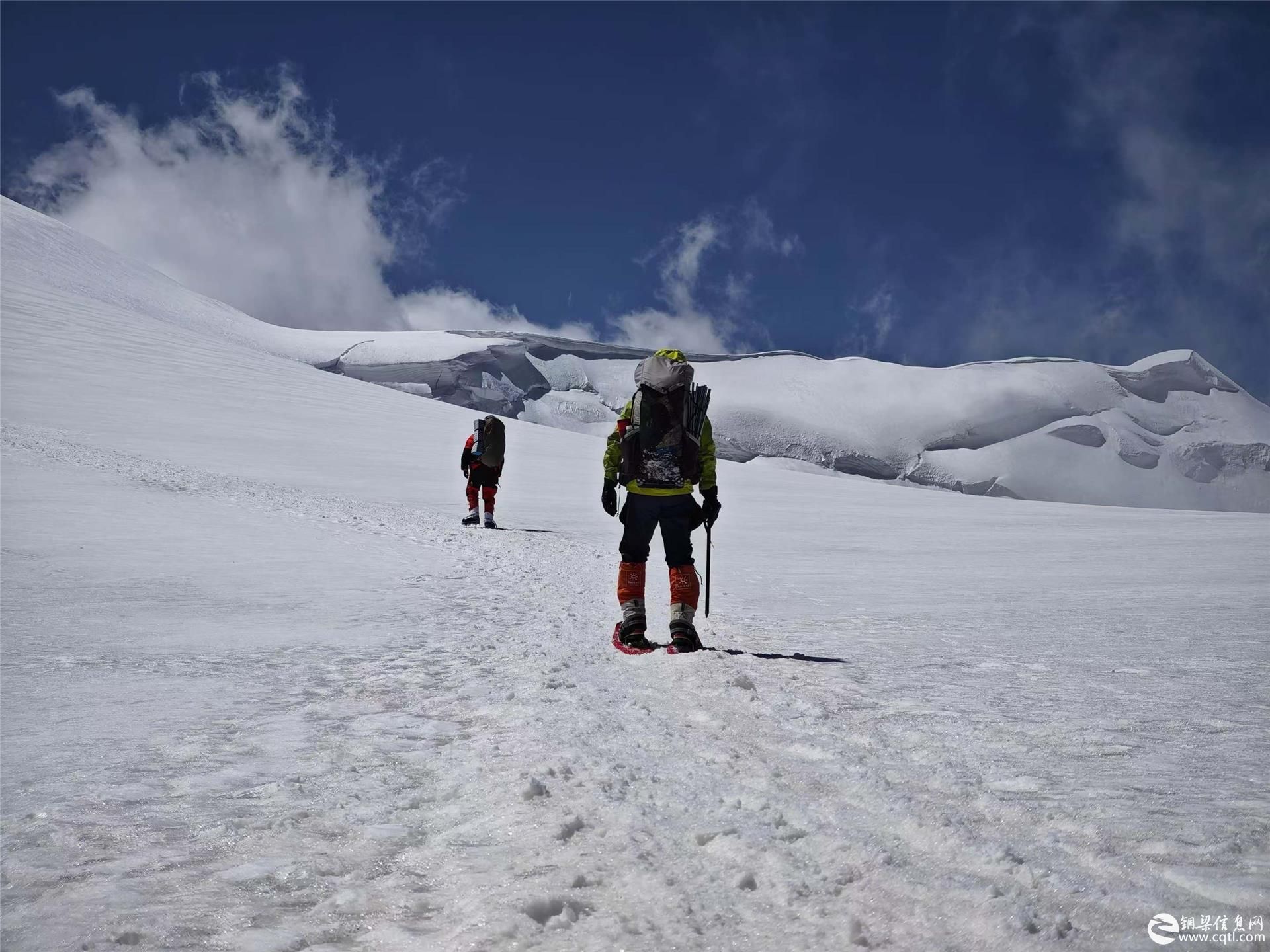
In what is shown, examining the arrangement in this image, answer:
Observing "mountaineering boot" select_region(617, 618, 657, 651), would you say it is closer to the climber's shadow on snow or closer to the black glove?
the climber's shadow on snow

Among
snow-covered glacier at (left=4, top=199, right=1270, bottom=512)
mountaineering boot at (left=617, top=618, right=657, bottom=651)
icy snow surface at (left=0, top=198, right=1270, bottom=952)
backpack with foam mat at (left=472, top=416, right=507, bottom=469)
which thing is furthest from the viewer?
snow-covered glacier at (left=4, top=199, right=1270, bottom=512)

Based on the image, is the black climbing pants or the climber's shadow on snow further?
the black climbing pants

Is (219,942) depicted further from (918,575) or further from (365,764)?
(918,575)

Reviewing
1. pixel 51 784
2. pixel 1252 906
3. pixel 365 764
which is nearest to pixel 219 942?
pixel 365 764

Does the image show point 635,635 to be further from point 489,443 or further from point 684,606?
point 489,443

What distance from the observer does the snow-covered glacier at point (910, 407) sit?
239 feet

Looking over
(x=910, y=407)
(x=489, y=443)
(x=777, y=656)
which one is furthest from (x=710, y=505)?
(x=910, y=407)

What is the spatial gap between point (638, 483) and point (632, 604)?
0.78 meters

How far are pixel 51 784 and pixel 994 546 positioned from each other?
36.8 ft

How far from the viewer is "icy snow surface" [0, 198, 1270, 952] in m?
1.64

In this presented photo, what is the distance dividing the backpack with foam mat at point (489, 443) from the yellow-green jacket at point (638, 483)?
7.00 metres

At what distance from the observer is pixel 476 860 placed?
186 cm

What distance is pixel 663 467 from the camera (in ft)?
15.9

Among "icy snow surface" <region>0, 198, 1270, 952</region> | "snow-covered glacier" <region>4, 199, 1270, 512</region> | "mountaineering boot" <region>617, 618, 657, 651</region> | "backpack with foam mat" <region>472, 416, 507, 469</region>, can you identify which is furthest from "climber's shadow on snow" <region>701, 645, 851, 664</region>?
"snow-covered glacier" <region>4, 199, 1270, 512</region>
